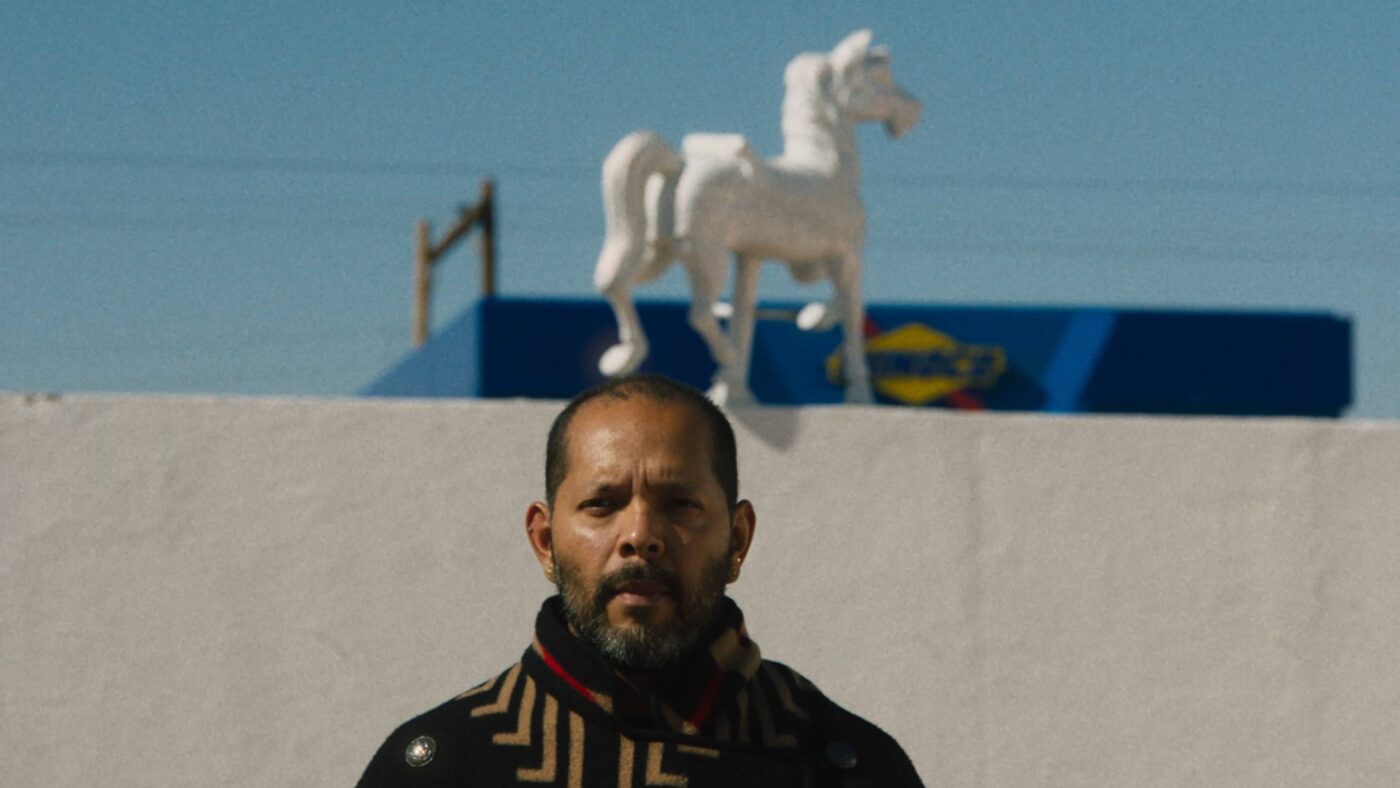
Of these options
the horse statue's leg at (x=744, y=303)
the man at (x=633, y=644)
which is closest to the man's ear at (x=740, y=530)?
the man at (x=633, y=644)

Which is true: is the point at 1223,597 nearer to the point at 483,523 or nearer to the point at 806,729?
the point at 483,523

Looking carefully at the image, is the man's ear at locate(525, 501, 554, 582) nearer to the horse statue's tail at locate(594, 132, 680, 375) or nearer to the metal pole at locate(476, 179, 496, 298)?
the horse statue's tail at locate(594, 132, 680, 375)

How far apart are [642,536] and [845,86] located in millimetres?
4970

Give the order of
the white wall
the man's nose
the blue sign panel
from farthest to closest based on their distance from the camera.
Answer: the blue sign panel → the white wall → the man's nose

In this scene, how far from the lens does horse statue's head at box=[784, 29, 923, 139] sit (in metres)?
6.75

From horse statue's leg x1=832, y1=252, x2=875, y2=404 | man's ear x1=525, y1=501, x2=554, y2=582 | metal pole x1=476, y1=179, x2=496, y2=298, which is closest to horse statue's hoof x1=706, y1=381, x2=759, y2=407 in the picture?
horse statue's leg x1=832, y1=252, x2=875, y2=404

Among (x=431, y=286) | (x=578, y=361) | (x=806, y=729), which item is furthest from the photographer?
(x=431, y=286)

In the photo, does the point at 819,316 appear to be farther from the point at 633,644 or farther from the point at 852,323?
the point at 633,644

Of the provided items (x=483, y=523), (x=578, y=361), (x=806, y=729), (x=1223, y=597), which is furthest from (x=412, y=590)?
(x=578, y=361)

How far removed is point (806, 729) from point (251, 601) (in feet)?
12.5

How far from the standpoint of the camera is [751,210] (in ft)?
20.9

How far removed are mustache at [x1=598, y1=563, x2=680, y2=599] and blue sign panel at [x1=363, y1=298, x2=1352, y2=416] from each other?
10356 mm

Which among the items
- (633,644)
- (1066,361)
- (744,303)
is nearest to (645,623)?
(633,644)

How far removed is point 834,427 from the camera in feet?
19.7
